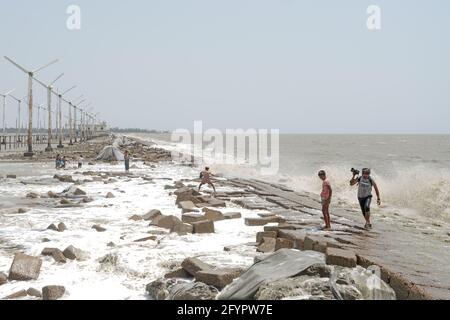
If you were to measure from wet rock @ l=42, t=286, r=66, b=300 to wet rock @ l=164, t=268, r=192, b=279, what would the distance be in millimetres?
1558

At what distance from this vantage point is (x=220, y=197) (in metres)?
16.0

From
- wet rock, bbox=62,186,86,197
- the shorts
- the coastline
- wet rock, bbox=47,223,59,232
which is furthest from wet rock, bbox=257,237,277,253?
wet rock, bbox=62,186,86,197

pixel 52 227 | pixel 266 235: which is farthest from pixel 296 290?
pixel 52 227

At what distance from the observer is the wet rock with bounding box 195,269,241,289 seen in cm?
595

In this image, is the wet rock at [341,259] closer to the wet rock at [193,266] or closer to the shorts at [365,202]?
the wet rock at [193,266]

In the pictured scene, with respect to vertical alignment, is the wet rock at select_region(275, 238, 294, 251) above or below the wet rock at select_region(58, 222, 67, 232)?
above

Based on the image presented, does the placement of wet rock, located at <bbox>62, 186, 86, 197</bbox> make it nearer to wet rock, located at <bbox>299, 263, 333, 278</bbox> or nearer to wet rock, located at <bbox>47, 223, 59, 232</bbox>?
wet rock, located at <bbox>47, 223, 59, 232</bbox>

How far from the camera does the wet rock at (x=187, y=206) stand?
488 inches

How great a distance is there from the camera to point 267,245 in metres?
→ 8.19

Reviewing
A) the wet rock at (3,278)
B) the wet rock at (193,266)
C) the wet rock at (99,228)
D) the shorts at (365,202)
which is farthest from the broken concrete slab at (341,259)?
the wet rock at (99,228)

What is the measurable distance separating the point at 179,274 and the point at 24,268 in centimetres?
239

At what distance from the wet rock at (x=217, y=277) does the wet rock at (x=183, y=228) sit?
11.4 ft

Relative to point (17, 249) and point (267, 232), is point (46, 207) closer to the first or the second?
point (17, 249)

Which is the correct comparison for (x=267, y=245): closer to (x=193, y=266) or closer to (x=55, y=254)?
(x=193, y=266)
